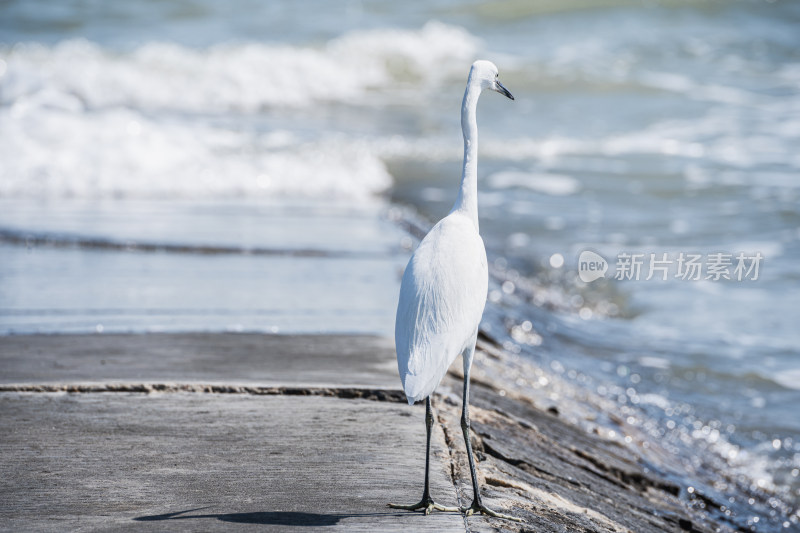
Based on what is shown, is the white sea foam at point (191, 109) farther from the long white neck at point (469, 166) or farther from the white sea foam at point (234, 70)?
the long white neck at point (469, 166)

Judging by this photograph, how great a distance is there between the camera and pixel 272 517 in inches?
111

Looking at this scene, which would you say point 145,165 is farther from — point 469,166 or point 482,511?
point 482,511

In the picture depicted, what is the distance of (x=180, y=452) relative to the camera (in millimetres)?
3445

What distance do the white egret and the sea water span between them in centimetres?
248

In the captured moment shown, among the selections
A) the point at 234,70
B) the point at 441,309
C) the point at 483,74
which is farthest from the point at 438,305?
the point at 234,70

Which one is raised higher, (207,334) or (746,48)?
(746,48)

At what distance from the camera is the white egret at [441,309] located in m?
2.88

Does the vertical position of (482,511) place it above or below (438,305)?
below

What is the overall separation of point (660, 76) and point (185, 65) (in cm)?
1198

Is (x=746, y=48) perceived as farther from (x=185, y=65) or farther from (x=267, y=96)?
(x=185, y=65)

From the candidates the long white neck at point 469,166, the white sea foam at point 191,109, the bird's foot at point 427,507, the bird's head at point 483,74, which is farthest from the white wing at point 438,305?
the white sea foam at point 191,109

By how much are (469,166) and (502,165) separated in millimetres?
12443

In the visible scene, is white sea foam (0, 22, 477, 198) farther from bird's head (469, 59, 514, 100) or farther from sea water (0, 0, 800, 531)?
bird's head (469, 59, 514, 100)

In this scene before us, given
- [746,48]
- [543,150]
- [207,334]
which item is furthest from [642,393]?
[746,48]
